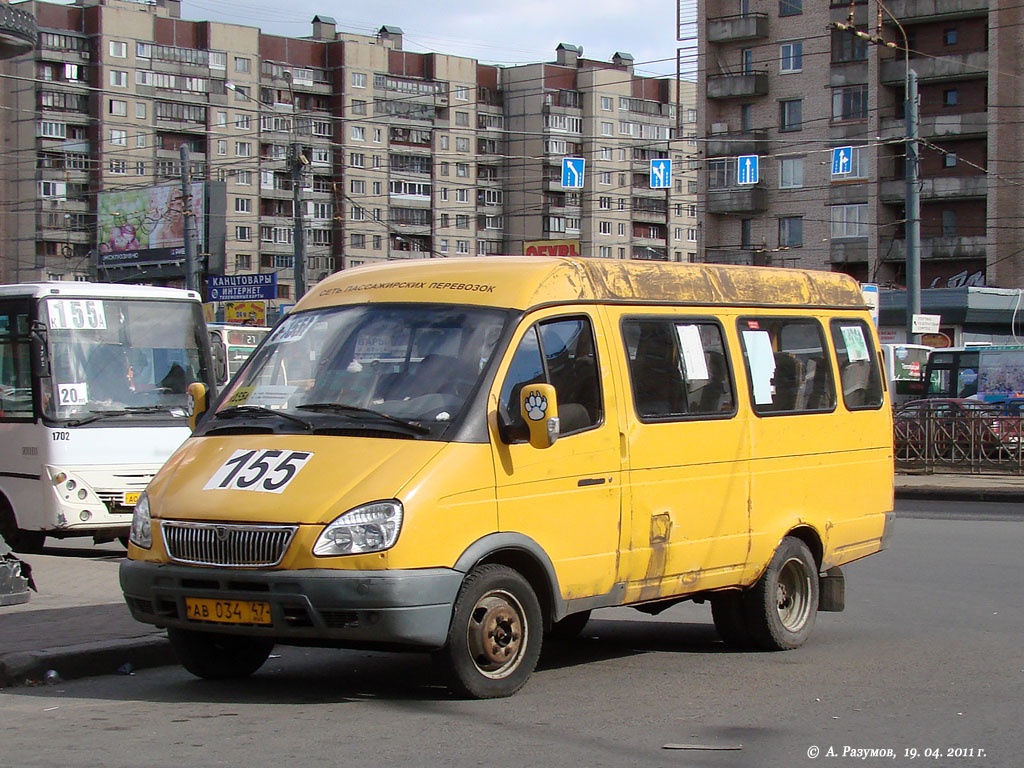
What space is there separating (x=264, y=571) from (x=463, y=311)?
1.76 metres

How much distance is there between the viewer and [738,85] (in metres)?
67.6

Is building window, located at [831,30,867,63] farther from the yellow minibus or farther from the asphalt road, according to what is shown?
the yellow minibus

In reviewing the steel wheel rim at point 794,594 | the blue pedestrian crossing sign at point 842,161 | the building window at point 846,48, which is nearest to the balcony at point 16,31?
the steel wheel rim at point 794,594

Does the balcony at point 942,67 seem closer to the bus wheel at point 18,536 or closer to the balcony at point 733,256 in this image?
the balcony at point 733,256

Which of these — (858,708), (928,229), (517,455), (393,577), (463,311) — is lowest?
(858,708)

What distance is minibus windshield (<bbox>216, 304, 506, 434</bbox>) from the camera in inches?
283

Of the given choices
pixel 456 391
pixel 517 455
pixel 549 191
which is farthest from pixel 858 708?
pixel 549 191

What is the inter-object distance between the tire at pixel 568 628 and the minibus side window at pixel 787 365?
1749 mm

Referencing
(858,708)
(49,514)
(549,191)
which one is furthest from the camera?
(549,191)

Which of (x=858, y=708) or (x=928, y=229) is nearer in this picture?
(x=858, y=708)

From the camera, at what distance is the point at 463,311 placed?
758 cm

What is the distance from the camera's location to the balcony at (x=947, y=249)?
6194cm

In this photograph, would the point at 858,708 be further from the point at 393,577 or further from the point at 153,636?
the point at 153,636

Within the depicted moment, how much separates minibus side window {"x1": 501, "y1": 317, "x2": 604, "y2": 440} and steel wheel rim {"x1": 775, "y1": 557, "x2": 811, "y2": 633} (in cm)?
217
